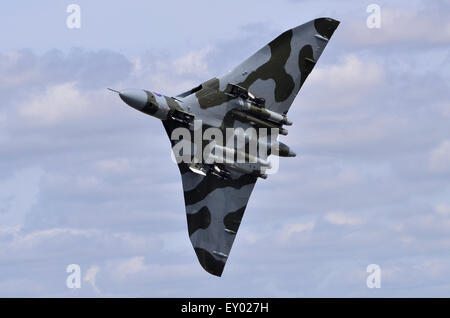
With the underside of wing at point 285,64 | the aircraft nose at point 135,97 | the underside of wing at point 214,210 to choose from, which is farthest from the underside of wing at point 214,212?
the aircraft nose at point 135,97

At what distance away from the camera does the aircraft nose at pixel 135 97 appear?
290 feet

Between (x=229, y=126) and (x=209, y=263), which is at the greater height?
(x=229, y=126)

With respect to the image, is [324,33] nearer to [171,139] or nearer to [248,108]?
[248,108]

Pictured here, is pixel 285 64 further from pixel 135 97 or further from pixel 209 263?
pixel 209 263

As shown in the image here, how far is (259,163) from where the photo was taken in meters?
94.3

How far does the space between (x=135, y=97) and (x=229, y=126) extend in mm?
A: 8316

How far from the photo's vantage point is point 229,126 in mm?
92750

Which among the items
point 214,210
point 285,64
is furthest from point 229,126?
point 214,210

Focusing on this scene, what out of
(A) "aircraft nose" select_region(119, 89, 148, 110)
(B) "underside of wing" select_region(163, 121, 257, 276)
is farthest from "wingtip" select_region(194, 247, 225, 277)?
Answer: (A) "aircraft nose" select_region(119, 89, 148, 110)

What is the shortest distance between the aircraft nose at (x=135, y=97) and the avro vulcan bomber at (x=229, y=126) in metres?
0.07

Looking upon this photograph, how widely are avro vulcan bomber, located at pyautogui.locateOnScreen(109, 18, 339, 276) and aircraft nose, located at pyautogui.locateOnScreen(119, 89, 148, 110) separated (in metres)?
0.07

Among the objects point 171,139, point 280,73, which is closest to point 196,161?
point 171,139

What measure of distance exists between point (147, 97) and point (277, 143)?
38.7ft

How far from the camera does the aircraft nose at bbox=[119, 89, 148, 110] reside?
290 ft
